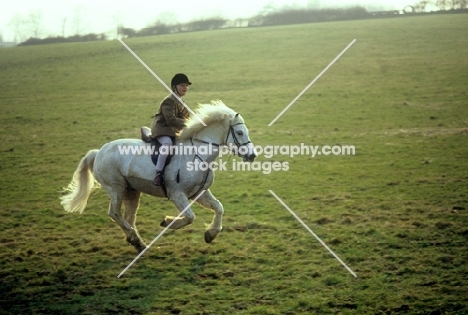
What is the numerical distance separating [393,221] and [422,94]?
57.0ft

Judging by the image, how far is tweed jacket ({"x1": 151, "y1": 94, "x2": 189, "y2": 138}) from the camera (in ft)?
27.8

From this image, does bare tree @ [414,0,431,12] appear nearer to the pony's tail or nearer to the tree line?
the tree line

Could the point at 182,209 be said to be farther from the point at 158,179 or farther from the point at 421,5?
the point at 421,5

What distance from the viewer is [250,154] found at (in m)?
8.18

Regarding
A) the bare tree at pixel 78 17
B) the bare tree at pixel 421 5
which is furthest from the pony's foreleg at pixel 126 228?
the bare tree at pixel 78 17

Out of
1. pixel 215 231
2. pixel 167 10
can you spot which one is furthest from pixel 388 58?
pixel 167 10

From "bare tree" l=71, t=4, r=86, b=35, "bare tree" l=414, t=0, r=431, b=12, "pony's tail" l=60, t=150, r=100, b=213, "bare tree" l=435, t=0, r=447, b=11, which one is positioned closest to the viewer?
"pony's tail" l=60, t=150, r=100, b=213

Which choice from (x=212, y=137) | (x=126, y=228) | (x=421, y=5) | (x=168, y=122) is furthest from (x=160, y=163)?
(x=421, y=5)

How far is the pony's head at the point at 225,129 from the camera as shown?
27.1 feet

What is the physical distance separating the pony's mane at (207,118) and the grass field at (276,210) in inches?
76.0

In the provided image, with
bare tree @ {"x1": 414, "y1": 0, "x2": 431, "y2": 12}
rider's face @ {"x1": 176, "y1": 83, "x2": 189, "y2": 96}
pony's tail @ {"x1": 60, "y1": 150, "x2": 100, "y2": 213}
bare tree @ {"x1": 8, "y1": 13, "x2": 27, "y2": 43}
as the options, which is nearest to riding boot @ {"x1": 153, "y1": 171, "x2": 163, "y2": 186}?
rider's face @ {"x1": 176, "y1": 83, "x2": 189, "y2": 96}

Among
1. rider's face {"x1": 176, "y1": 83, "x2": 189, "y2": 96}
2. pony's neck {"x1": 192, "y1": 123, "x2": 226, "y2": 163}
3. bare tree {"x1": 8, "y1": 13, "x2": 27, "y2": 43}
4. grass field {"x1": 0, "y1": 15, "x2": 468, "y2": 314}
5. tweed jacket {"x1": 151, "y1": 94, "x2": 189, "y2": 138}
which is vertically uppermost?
bare tree {"x1": 8, "y1": 13, "x2": 27, "y2": 43}

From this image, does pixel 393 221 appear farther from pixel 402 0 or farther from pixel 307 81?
pixel 402 0

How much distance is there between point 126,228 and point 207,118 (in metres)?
2.22
